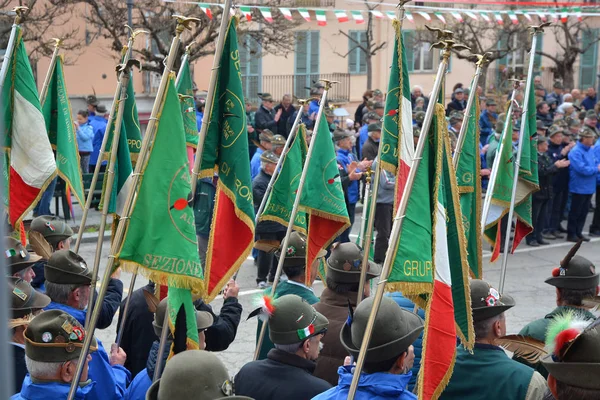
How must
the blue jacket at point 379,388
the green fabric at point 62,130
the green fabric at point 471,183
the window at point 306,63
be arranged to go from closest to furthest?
1. the blue jacket at point 379,388
2. the green fabric at point 471,183
3. the green fabric at point 62,130
4. the window at point 306,63

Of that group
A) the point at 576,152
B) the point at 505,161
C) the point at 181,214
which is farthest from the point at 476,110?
the point at 576,152

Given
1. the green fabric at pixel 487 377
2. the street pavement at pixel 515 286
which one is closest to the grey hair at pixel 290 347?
the green fabric at pixel 487 377

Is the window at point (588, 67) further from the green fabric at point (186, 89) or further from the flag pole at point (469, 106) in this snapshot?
the green fabric at point (186, 89)

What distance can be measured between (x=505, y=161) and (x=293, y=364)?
4248 mm

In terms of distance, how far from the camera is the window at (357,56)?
102ft

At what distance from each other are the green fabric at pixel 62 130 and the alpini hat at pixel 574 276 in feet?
13.3

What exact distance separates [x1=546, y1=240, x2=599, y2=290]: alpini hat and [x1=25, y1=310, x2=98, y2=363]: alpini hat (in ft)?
10.2

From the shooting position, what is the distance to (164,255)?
4688mm

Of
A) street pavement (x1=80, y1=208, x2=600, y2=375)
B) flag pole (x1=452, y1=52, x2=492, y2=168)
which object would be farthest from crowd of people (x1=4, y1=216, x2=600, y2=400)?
street pavement (x1=80, y1=208, x2=600, y2=375)

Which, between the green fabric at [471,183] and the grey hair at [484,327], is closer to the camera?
the grey hair at [484,327]

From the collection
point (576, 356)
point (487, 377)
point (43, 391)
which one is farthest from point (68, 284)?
point (576, 356)

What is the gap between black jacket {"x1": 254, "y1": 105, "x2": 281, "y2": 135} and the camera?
18.5 meters

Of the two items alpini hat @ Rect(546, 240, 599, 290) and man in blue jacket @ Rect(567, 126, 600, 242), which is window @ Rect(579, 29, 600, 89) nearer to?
man in blue jacket @ Rect(567, 126, 600, 242)

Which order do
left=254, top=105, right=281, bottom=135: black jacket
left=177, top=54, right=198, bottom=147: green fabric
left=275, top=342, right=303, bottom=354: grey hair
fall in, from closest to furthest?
left=275, top=342, right=303, bottom=354: grey hair
left=177, top=54, right=198, bottom=147: green fabric
left=254, top=105, right=281, bottom=135: black jacket
